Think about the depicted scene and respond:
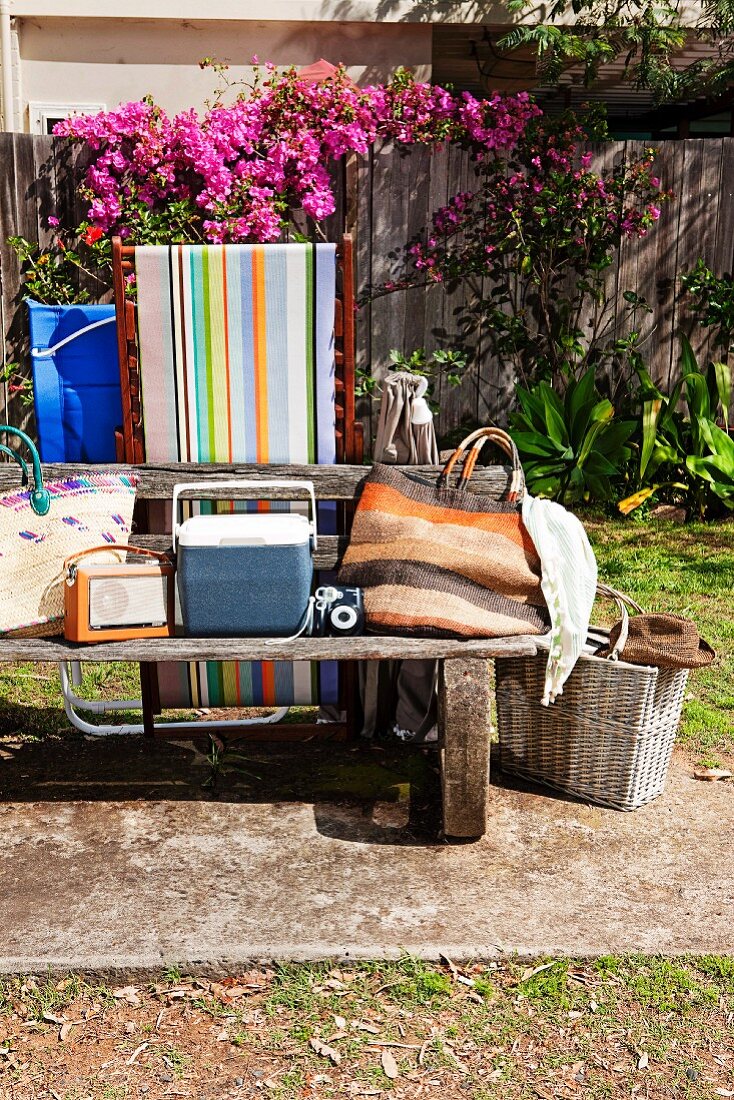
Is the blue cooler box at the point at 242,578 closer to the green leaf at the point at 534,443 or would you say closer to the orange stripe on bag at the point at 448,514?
the orange stripe on bag at the point at 448,514

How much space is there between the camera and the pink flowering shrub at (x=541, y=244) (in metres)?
6.67

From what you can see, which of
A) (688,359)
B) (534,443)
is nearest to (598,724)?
(534,443)

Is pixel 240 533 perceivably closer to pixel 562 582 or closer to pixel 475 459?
pixel 475 459

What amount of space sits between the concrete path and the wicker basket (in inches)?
2.7

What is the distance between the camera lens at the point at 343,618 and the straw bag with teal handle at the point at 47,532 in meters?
0.66

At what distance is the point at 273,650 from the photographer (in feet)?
10.1

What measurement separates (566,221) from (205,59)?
10.9 ft

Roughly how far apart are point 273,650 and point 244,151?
14.0 ft

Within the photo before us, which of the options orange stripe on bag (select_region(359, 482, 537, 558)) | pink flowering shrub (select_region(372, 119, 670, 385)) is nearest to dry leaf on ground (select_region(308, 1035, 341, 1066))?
orange stripe on bag (select_region(359, 482, 537, 558))

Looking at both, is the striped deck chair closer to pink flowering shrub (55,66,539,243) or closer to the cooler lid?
the cooler lid

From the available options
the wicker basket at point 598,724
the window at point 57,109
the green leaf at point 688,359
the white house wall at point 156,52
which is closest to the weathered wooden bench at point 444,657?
the wicker basket at point 598,724

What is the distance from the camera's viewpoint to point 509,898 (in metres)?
2.85

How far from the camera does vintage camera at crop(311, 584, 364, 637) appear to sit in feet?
10.5

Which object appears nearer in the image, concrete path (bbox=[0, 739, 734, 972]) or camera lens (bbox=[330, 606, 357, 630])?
concrete path (bbox=[0, 739, 734, 972])
